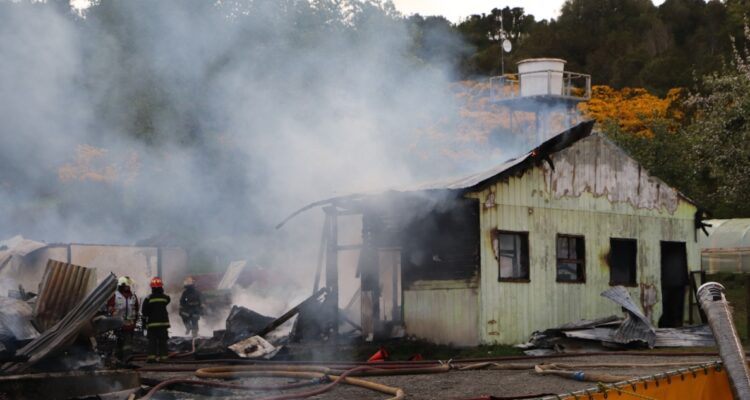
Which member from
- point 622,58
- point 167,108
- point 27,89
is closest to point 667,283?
point 167,108

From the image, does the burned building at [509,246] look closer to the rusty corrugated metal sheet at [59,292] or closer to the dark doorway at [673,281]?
the dark doorway at [673,281]

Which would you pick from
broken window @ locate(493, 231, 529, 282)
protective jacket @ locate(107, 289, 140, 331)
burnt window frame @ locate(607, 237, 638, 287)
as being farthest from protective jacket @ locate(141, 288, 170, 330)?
burnt window frame @ locate(607, 237, 638, 287)

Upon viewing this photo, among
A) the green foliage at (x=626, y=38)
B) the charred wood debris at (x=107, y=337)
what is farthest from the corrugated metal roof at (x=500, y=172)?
the green foliage at (x=626, y=38)

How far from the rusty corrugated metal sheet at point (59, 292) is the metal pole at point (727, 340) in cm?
879

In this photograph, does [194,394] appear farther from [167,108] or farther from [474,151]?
[474,151]

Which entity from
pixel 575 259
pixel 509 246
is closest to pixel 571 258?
pixel 575 259

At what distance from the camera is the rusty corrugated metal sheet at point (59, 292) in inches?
583

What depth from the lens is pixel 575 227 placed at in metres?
21.6

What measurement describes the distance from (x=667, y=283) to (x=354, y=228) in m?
7.54

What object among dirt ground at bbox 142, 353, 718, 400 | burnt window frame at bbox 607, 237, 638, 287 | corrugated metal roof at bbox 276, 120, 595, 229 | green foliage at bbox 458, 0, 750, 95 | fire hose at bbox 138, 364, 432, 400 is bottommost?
dirt ground at bbox 142, 353, 718, 400

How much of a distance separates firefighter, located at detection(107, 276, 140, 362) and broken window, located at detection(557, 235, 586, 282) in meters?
8.73

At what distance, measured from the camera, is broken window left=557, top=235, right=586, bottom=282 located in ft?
70.4

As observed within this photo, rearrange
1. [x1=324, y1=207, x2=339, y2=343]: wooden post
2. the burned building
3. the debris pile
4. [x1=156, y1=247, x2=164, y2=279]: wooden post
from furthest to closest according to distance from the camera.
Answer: [x1=156, y1=247, x2=164, y2=279]: wooden post < [x1=324, y1=207, x2=339, y2=343]: wooden post < the burned building < the debris pile

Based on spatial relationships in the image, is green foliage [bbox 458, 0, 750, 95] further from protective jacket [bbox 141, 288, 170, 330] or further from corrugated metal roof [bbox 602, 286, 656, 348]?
protective jacket [bbox 141, 288, 170, 330]
